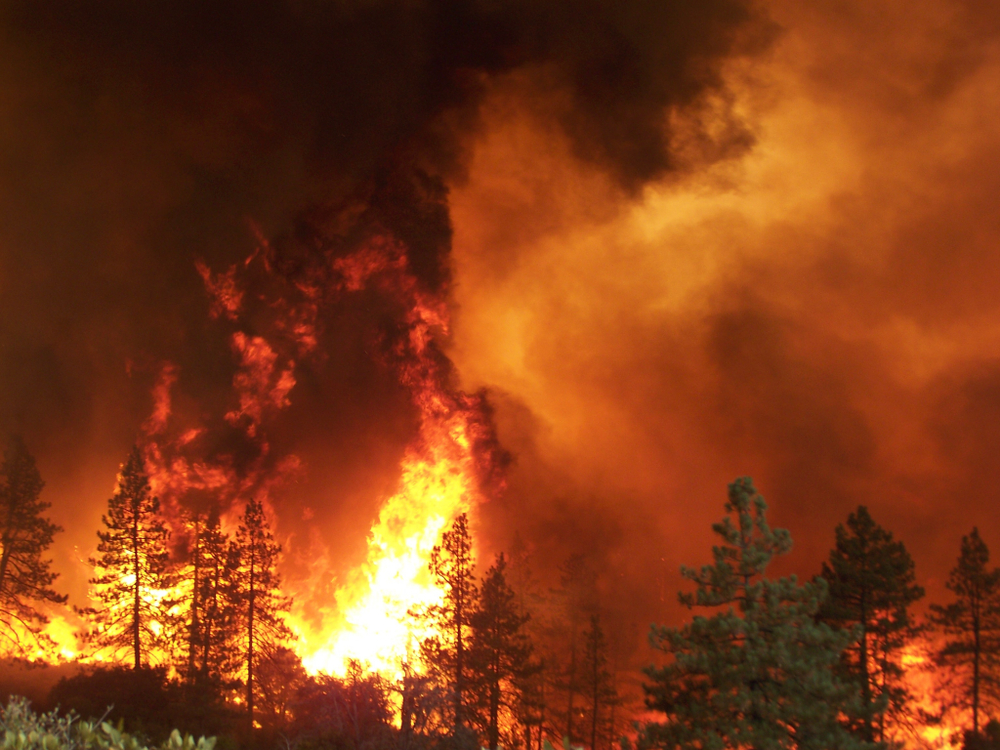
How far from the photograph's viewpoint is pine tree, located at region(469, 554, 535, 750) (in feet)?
94.5

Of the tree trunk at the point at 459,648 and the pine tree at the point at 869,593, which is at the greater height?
the pine tree at the point at 869,593

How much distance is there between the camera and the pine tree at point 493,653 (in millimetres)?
28812

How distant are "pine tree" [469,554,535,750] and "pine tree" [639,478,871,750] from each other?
15.3 metres

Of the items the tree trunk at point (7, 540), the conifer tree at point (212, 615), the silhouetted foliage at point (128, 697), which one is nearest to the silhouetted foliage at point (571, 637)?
the conifer tree at point (212, 615)

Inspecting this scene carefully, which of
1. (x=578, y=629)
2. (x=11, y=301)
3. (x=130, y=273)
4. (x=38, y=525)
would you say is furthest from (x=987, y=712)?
(x=11, y=301)

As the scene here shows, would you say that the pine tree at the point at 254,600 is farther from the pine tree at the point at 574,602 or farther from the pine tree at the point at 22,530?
the pine tree at the point at 574,602

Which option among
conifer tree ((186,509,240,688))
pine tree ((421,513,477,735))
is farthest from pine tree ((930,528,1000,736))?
conifer tree ((186,509,240,688))

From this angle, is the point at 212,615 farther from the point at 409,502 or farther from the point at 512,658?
the point at 409,502

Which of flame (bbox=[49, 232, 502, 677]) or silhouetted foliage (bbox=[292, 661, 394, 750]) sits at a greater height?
flame (bbox=[49, 232, 502, 677])

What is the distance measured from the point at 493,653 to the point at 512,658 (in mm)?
840

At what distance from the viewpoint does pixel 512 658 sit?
29.2 metres

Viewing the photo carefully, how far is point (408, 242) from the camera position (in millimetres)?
62156

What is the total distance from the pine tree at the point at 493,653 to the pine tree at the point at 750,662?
15.3 m

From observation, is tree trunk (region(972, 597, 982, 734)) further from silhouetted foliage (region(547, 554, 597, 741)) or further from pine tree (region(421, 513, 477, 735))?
pine tree (region(421, 513, 477, 735))
